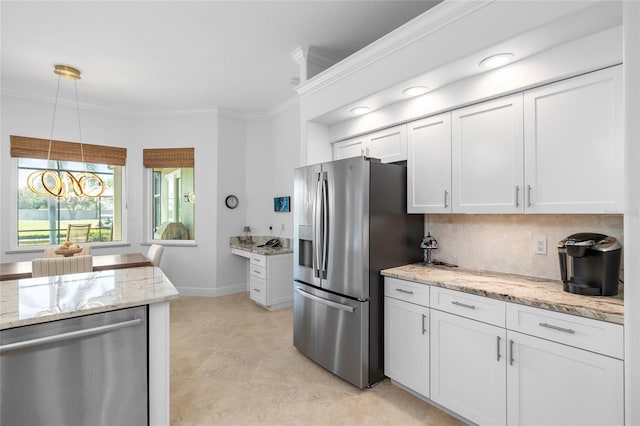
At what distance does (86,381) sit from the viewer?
1506 mm

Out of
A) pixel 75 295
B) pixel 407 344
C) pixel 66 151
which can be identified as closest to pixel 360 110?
pixel 407 344

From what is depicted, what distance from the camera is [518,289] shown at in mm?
1828

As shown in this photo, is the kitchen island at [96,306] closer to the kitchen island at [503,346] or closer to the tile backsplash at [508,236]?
the kitchen island at [503,346]

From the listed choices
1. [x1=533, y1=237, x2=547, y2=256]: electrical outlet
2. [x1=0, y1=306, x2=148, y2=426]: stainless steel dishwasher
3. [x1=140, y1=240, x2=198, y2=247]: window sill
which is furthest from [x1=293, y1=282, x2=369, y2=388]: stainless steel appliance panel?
[x1=140, y1=240, x2=198, y2=247]: window sill

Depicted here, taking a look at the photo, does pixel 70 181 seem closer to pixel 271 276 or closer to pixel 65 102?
pixel 65 102

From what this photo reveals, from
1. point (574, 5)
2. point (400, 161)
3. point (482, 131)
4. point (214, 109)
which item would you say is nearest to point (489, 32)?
point (574, 5)

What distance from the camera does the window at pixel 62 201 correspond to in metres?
4.27

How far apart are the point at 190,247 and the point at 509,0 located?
4887 mm

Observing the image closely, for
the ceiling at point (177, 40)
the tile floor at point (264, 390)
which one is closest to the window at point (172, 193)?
the ceiling at point (177, 40)

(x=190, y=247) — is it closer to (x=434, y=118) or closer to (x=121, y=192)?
(x=121, y=192)

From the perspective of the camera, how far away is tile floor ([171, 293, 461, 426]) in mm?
2059

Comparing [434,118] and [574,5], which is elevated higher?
[574,5]

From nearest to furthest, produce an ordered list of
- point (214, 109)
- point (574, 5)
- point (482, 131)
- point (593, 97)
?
point (574, 5), point (593, 97), point (482, 131), point (214, 109)

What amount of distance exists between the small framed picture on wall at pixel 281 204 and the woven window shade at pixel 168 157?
1.50 m
